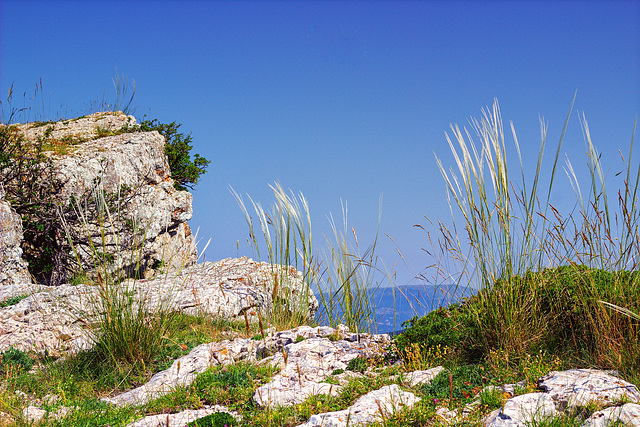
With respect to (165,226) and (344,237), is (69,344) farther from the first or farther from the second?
(165,226)

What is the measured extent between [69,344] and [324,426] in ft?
12.3

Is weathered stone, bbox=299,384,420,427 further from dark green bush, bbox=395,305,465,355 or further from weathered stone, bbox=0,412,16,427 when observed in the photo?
weathered stone, bbox=0,412,16,427

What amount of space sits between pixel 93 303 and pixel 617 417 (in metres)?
4.39

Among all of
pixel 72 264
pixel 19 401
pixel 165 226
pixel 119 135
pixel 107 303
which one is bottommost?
pixel 19 401

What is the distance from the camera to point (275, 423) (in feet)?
9.55

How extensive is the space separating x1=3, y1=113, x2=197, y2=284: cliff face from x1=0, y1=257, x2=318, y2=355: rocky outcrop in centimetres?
146

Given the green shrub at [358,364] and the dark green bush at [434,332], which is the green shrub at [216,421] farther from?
the dark green bush at [434,332]

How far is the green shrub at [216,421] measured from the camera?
9.43ft

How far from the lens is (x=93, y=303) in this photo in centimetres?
429

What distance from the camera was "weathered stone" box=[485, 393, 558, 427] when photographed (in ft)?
8.64

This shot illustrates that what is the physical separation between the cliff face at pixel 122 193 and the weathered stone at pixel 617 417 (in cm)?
682

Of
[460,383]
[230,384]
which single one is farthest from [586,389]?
[230,384]

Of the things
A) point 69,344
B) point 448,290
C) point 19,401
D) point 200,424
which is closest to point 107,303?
point 19,401

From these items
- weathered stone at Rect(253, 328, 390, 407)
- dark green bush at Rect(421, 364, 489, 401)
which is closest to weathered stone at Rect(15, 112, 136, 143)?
weathered stone at Rect(253, 328, 390, 407)
